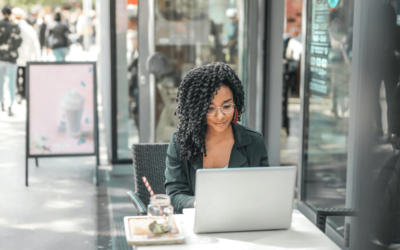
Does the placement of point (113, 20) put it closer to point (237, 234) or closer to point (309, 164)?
point (309, 164)

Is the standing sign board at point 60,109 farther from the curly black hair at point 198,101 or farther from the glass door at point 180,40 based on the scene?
the curly black hair at point 198,101

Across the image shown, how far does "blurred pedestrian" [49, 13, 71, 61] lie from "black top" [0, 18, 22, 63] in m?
2.05

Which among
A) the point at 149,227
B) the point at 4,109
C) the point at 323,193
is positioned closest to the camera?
the point at 149,227

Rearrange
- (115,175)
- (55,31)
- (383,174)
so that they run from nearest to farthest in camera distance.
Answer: (383,174) → (115,175) → (55,31)

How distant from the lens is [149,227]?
201cm

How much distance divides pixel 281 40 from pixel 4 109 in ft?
19.8

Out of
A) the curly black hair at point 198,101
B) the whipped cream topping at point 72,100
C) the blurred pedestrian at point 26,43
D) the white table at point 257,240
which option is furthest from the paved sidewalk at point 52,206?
the blurred pedestrian at point 26,43

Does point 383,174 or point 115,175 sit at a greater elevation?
point 383,174

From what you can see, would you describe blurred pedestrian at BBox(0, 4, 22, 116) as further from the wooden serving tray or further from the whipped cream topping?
the wooden serving tray

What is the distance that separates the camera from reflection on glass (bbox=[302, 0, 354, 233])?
11.7ft

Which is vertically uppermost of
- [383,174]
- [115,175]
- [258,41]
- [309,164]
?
[258,41]

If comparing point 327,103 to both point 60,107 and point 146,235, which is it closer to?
point 146,235

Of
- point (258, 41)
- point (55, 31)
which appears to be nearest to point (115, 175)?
point (258, 41)

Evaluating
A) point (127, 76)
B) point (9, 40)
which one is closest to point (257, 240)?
point (127, 76)
